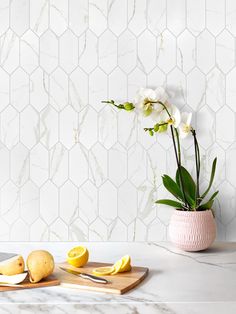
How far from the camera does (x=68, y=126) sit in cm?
166

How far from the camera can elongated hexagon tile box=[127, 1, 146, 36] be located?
5.43 feet

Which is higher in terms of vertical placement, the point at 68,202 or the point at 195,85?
the point at 195,85

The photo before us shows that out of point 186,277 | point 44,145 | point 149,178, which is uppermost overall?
point 44,145

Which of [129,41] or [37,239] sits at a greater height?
[129,41]

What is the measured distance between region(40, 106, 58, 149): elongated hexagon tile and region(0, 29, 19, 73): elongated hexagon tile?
0.20 metres

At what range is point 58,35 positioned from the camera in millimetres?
1661

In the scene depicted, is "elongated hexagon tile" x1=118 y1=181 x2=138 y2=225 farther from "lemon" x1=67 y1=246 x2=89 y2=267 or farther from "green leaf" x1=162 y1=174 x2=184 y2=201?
"lemon" x1=67 y1=246 x2=89 y2=267

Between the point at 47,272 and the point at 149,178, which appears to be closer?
the point at 47,272

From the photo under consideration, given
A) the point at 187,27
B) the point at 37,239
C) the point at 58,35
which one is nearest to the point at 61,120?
the point at 58,35

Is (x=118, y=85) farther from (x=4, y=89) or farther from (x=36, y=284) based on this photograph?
(x=36, y=284)

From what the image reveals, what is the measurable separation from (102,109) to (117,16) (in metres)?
0.33

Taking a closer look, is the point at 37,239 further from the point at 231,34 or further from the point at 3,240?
the point at 231,34

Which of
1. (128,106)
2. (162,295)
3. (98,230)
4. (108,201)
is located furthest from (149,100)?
(162,295)

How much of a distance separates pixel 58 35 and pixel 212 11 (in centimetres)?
55
